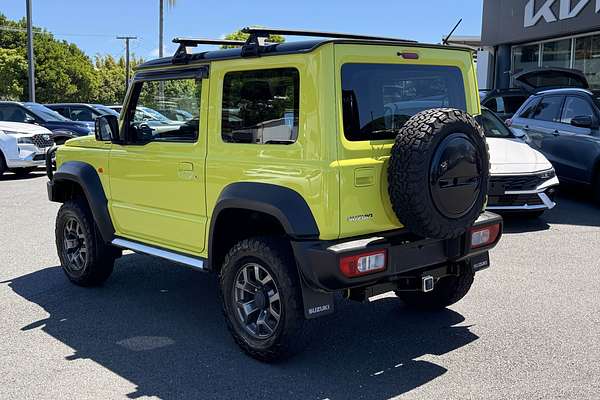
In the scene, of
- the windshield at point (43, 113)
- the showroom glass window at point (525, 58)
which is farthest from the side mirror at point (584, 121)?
the windshield at point (43, 113)

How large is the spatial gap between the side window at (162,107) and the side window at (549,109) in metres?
7.51

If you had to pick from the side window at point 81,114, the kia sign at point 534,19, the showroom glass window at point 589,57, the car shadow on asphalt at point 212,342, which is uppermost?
the kia sign at point 534,19

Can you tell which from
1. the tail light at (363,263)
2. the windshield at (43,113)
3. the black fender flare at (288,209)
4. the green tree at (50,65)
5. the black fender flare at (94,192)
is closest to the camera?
the tail light at (363,263)

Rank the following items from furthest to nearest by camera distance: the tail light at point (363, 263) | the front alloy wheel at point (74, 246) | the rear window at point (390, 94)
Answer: the front alloy wheel at point (74, 246), the rear window at point (390, 94), the tail light at point (363, 263)

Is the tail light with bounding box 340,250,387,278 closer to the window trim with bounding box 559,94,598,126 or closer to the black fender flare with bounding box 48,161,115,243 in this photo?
the black fender flare with bounding box 48,161,115,243

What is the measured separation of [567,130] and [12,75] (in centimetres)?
4994

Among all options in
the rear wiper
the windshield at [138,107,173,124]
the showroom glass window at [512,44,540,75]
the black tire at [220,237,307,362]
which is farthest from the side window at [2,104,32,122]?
the showroom glass window at [512,44,540,75]

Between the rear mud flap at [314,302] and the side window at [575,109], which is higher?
the side window at [575,109]

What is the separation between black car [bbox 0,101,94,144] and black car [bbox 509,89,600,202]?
413 inches

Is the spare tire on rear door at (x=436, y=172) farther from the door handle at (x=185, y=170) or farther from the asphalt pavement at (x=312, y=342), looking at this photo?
the door handle at (x=185, y=170)

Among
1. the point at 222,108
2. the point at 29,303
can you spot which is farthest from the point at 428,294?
the point at 29,303

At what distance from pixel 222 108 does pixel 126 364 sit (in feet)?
5.94

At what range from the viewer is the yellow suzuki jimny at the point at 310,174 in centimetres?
381

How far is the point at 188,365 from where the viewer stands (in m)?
4.20
